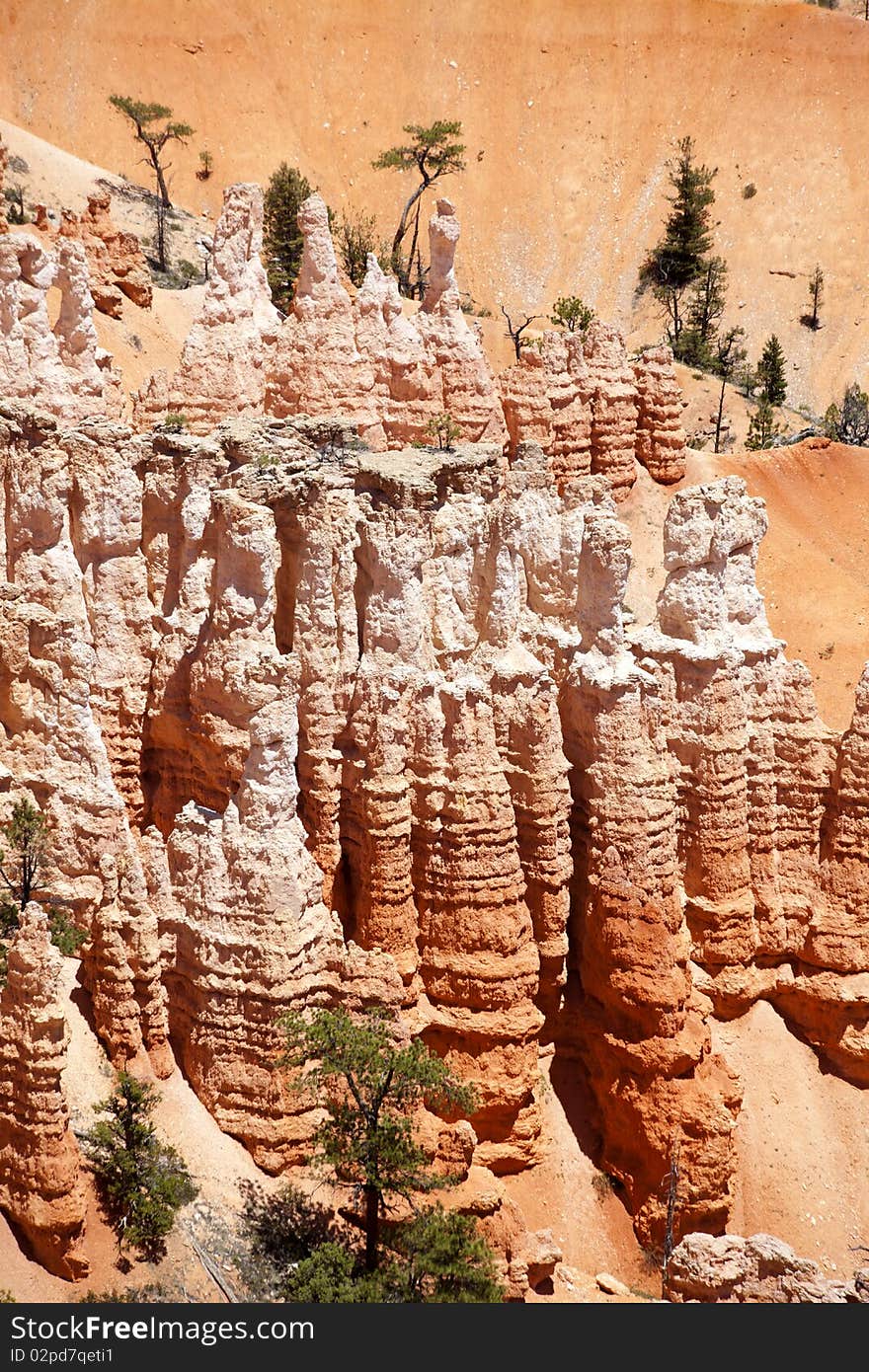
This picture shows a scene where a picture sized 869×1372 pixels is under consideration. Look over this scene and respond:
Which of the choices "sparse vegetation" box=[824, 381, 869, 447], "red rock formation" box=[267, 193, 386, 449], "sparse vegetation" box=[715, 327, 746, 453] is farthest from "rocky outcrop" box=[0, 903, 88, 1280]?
"sparse vegetation" box=[824, 381, 869, 447]

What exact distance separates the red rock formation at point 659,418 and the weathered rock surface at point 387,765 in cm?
1085

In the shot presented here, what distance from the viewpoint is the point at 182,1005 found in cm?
2333

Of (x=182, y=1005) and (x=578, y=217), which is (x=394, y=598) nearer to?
(x=182, y=1005)

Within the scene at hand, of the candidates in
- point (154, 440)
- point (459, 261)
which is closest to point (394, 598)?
point (154, 440)

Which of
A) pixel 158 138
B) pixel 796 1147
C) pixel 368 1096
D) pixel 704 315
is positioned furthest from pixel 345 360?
pixel 158 138

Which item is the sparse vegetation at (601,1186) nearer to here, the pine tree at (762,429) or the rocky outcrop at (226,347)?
the rocky outcrop at (226,347)

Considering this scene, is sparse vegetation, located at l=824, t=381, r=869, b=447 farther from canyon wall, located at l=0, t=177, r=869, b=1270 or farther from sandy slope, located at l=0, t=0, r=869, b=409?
canyon wall, located at l=0, t=177, r=869, b=1270

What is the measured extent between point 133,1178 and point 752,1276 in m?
8.53

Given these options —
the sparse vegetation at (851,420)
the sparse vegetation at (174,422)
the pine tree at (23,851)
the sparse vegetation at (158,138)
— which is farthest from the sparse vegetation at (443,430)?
the sparse vegetation at (158,138)

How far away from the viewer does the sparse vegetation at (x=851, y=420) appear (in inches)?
2272

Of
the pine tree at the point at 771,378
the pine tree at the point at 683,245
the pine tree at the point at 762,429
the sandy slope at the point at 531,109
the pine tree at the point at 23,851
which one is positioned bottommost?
the pine tree at the point at 23,851

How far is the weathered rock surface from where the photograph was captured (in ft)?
75.3

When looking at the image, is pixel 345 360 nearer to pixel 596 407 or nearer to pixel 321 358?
pixel 321 358

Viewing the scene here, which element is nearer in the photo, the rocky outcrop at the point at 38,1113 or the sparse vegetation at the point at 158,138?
the rocky outcrop at the point at 38,1113
